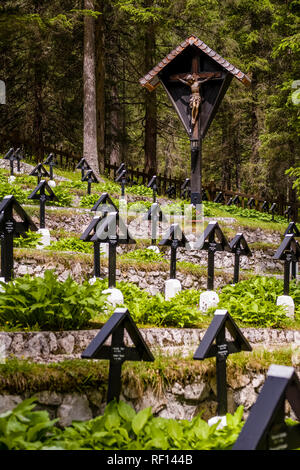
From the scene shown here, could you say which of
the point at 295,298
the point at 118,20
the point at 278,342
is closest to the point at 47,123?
the point at 118,20

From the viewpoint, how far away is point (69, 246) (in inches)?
376

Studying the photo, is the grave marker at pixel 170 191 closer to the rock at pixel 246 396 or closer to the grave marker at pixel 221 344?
the rock at pixel 246 396

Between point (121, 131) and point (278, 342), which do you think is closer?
point (278, 342)

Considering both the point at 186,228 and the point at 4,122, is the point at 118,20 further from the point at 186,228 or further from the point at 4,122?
the point at 186,228

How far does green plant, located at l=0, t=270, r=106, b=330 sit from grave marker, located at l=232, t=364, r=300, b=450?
109 inches

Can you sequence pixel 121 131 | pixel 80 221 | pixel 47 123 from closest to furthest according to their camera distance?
pixel 80 221, pixel 47 123, pixel 121 131

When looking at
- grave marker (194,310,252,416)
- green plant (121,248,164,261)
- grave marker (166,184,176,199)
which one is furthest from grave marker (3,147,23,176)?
grave marker (194,310,252,416)

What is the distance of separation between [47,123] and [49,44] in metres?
3.09

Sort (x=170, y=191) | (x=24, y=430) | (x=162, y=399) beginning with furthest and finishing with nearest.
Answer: (x=170, y=191), (x=162, y=399), (x=24, y=430)

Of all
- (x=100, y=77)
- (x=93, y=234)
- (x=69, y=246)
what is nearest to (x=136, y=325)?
(x=93, y=234)

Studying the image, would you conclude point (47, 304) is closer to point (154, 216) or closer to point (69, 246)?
point (69, 246)

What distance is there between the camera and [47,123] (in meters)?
21.0

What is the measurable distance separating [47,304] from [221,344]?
179cm

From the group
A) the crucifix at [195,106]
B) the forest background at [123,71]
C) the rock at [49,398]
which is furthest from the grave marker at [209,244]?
the forest background at [123,71]
